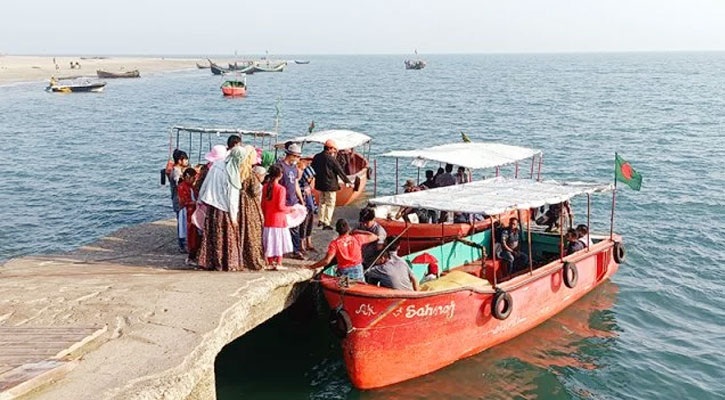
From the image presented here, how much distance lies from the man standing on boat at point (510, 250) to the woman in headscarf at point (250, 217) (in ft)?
15.6

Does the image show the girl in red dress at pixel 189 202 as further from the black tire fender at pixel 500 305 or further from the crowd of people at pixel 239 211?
the black tire fender at pixel 500 305

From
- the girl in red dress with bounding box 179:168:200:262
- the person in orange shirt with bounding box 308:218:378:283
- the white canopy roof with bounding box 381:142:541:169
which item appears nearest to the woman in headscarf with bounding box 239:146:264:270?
the girl in red dress with bounding box 179:168:200:262

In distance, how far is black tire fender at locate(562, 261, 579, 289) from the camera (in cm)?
1141

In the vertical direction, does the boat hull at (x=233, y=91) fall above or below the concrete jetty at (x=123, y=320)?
above

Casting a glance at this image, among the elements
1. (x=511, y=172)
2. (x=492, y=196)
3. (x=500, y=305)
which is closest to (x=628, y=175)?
(x=492, y=196)

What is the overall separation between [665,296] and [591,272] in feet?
7.88

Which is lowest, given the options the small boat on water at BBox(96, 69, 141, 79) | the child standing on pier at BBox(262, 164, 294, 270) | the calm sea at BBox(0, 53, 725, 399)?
the calm sea at BBox(0, 53, 725, 399)

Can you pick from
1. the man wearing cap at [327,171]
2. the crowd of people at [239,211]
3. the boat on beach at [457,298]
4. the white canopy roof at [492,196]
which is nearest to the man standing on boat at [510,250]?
the boat on beach at [457,298]

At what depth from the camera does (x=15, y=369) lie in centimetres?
611

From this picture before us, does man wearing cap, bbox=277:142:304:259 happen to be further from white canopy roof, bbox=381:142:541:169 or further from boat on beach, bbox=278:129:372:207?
boat on beach, bbox=278:129:372:207

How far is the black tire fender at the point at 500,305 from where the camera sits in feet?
32.3

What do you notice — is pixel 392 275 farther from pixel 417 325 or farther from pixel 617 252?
pixel 617 252

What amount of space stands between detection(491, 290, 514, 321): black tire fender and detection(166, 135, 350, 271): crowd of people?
314 cm

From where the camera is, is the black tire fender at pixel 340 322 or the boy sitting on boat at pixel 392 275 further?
the boy sitting on boat at pixel 392 275
